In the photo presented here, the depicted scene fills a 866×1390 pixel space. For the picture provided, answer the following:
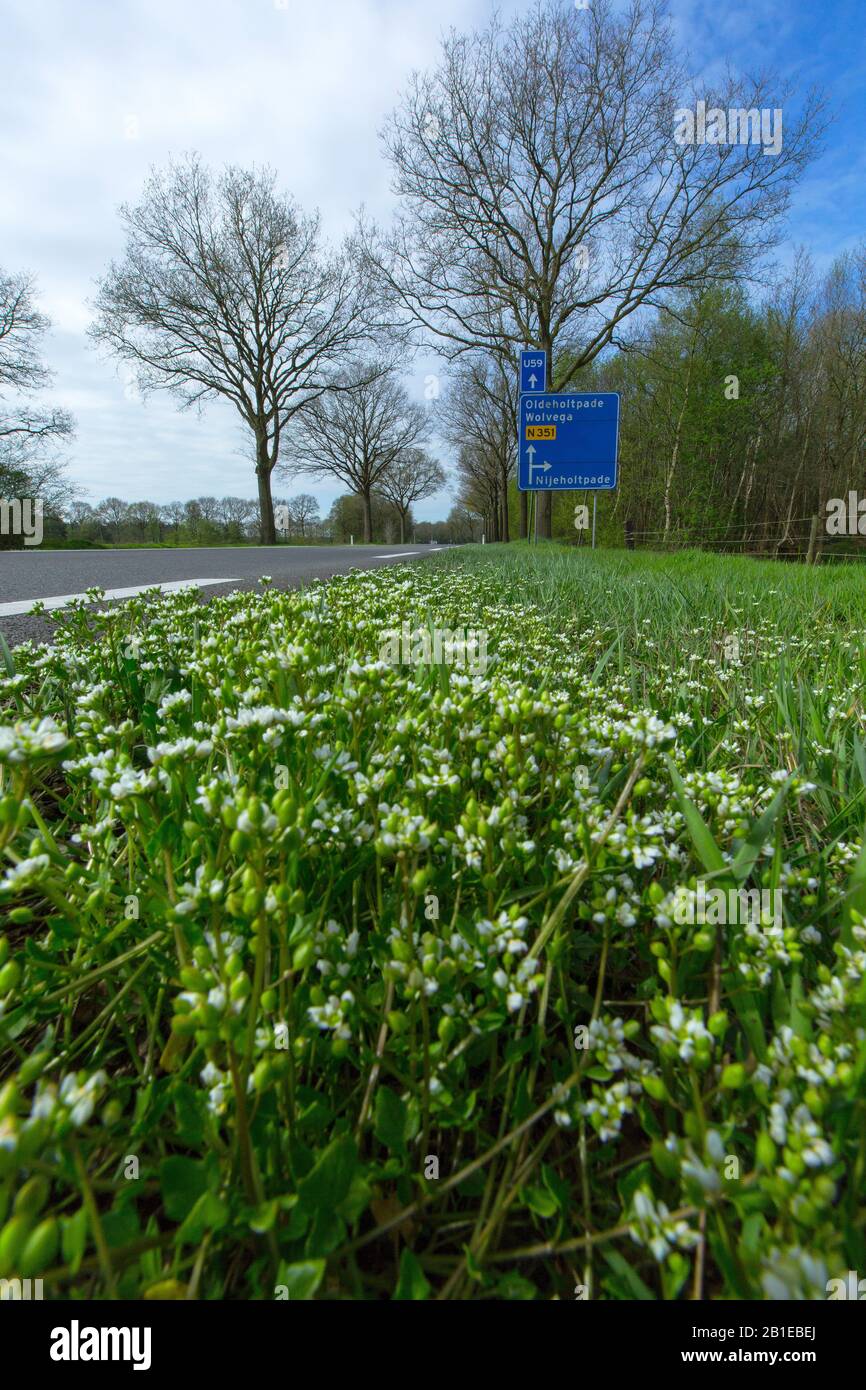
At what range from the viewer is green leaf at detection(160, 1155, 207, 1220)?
2.38 ft

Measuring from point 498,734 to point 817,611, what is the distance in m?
3.92

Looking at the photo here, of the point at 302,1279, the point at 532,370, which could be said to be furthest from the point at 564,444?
the point at 302,1279

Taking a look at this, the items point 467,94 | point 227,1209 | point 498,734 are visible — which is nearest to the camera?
point 227,1209

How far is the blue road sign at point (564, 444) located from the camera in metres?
17.0

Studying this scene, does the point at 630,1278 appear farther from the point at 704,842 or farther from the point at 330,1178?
the point at 704,842

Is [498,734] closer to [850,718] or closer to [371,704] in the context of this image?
[371,704]

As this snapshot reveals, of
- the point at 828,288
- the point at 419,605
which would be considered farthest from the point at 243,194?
the point at 419,605

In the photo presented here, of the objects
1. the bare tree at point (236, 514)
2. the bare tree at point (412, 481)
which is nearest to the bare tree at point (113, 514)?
the bare tree at point (236, 514)

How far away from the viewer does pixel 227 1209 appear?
68cm

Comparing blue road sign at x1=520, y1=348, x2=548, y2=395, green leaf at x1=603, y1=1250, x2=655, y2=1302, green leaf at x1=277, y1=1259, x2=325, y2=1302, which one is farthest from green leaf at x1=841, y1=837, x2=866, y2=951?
blue road sign at x1=520, y1=348, x2=548, y2=395

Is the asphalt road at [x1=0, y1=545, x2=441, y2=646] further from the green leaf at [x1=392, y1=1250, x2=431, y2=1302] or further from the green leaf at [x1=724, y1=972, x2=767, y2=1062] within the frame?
the green leaf at [x1=724, y1=972, x2=767, y2=1062]

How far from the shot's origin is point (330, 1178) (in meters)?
0.74

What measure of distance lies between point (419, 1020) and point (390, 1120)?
0.69 feet

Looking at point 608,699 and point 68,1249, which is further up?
point 608,699
